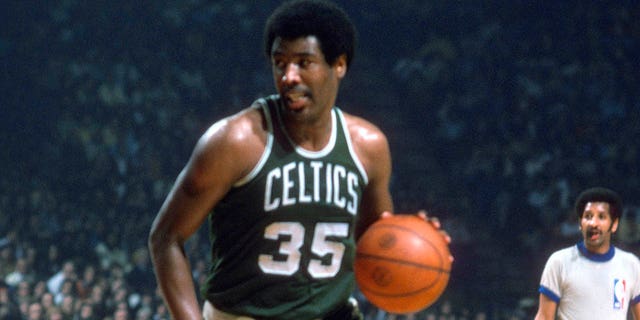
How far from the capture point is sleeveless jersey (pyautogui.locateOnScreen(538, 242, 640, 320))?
4242 mm

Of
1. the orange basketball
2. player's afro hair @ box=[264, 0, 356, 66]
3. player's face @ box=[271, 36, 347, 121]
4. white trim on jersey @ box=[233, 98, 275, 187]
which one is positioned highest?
player's afro hair @ box=[264, 0, 356, 66]

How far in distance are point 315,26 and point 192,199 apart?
560 mm

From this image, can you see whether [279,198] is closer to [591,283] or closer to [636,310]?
[591,283]

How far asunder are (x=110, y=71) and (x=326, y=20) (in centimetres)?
1138

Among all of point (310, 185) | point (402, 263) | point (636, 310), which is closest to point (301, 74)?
point (310, 185)

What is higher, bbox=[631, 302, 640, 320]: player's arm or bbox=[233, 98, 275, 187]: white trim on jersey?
bbox=[233, 98, 275, 187]: white trim on jersey

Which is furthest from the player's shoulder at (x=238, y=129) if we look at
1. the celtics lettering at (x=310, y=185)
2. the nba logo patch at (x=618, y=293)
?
the nba logo patch at (x=618, y=293)

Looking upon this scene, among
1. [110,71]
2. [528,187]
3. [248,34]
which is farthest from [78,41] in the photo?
[528,187]

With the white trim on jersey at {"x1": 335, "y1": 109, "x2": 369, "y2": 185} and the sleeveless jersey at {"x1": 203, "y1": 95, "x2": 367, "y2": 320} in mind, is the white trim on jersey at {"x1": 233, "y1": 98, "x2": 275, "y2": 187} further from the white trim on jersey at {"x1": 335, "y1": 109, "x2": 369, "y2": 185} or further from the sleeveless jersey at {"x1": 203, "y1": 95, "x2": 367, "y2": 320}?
the white trim on jersey at {"x1": 335, "y1": 109, "x2": 369, "y2": 185}

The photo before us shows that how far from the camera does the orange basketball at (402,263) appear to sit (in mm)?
2504

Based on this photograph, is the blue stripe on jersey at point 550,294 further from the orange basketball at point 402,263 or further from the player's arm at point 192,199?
the player's arm at point 192,199

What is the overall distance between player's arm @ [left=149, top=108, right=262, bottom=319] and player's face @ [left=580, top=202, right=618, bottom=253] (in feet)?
8.51

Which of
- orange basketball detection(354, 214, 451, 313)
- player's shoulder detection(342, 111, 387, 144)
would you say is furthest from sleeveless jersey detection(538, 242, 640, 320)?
player's shoulder detection(342, 111, 387, 144)

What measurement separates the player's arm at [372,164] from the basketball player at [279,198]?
0.08m
